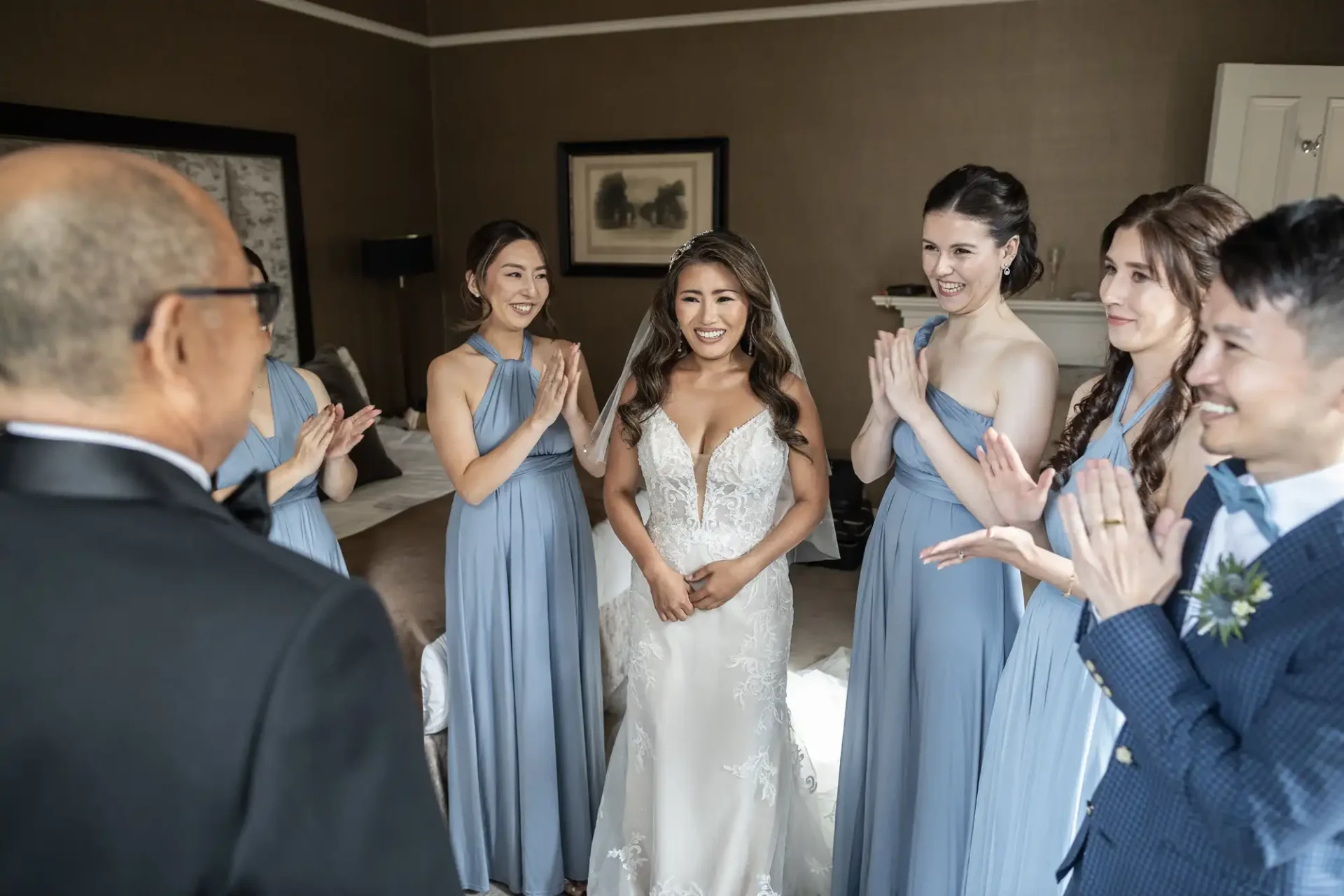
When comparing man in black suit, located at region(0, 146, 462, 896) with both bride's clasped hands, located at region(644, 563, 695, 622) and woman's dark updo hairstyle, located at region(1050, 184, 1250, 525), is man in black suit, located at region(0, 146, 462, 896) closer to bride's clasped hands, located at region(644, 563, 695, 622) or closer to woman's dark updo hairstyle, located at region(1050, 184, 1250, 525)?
woman's dark updo hairstyle, located at region(1050, 184, 1250, 525)

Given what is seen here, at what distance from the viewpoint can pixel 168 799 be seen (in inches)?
25.3

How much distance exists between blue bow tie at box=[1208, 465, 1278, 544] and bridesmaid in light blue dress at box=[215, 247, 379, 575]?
1.82 meters

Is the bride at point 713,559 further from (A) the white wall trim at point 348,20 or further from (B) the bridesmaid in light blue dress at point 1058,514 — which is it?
(A) the white wall trim at point 348,20

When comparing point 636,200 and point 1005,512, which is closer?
point 1005,512

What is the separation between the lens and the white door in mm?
4207

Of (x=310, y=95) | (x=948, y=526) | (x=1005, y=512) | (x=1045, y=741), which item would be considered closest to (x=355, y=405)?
(x=310, y=95)

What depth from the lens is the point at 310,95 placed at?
17.4 feet

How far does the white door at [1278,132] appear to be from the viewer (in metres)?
4.21

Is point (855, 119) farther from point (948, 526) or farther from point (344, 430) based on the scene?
point (344, 430)

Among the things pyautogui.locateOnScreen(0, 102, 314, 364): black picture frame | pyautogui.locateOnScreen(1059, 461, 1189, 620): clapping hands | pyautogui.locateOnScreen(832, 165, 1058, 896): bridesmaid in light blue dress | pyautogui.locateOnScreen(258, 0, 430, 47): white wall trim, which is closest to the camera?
pyautogui.locateOnScreen(1059, 461, 1189, 620): clapping hands

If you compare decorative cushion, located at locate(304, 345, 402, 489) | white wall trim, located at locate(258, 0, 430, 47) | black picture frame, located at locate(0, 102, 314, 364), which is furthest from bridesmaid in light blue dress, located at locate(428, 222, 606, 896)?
white wall trim, located at locate(258, 0, 430, 47)

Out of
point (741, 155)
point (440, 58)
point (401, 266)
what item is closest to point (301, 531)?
point (401, 266)

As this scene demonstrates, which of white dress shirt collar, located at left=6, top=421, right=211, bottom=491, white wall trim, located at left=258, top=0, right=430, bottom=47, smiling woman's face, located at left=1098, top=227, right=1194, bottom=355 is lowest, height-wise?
white dress shirt collar, located at left=6, top=421, right=211, bottom=491

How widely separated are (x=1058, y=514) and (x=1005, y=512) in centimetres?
10
